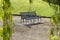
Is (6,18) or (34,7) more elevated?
(6,18)

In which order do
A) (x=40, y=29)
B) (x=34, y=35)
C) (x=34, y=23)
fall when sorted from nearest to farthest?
(x=34, y=35) < (x=40, y=29) < (x=34, y=23)

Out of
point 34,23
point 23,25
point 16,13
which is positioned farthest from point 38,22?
point 16,13

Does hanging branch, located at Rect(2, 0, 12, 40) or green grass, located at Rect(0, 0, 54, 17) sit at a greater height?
hanging branch, located at Rect(2, 0, 12, 40)

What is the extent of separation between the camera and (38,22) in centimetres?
1250

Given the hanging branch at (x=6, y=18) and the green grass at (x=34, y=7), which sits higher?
the hanging branch at (x=6, y=18)

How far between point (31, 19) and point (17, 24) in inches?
43.0

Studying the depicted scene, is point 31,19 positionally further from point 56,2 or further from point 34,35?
point 56,2

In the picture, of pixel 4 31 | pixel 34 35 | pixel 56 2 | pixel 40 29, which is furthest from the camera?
pixel 40 29

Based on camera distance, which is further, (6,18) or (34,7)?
(34,7)

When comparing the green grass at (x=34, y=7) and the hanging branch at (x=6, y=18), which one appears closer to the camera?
the hanging branch at (x=6, y=18)

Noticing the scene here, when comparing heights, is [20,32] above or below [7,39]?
below

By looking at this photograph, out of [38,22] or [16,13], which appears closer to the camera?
[38,22]

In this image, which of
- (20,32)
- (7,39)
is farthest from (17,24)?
(7,39)

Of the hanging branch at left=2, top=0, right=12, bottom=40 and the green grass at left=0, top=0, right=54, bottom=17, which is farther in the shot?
the green grass at left=0, top=0, right=54, bottom=17
